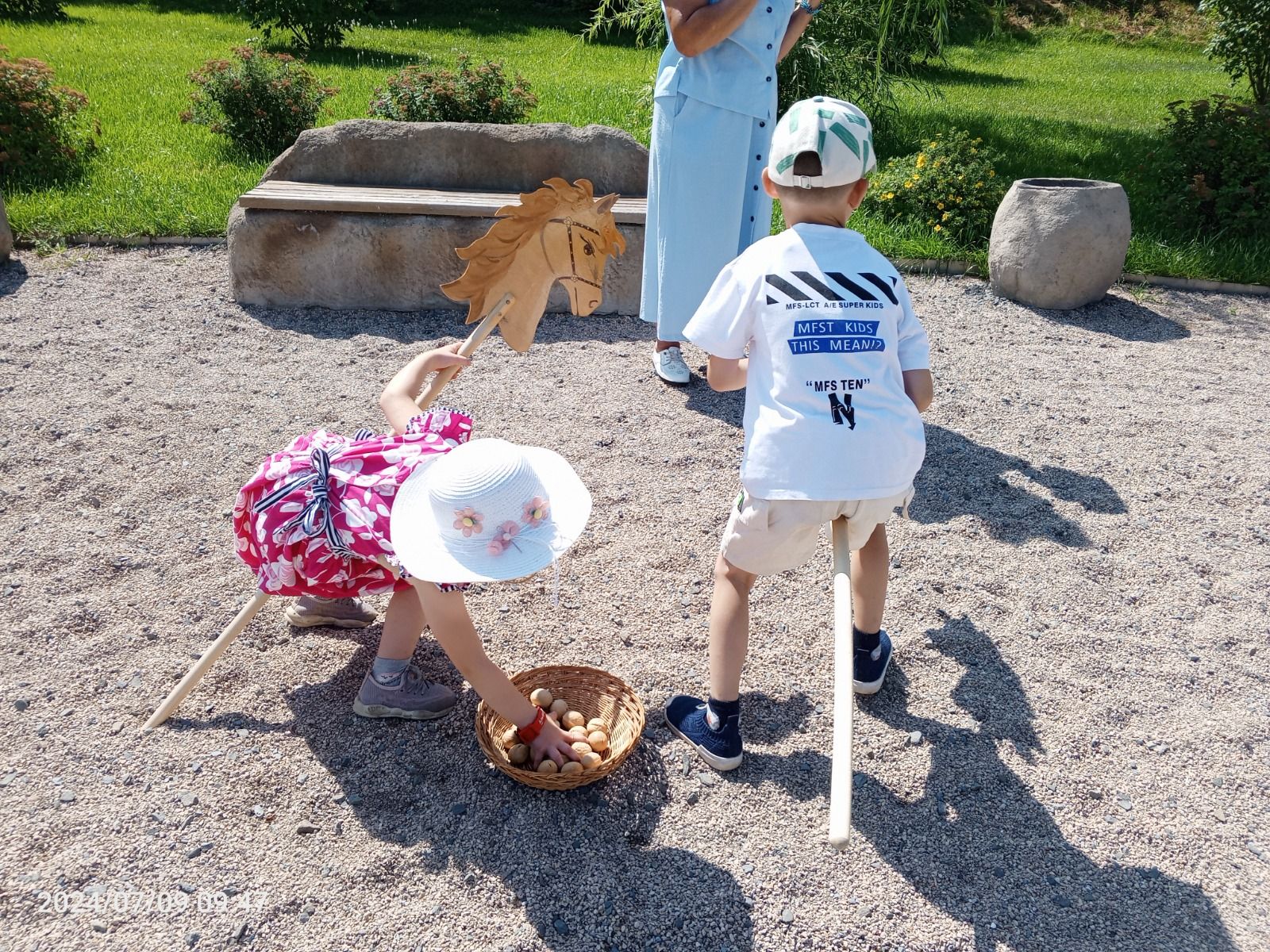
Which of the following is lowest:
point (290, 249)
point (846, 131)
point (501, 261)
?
point (290, 249)

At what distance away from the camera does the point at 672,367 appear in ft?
14.2

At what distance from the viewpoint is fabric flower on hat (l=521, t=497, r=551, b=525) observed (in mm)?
1917

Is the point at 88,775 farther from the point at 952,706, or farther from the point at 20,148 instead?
the point at 20,148

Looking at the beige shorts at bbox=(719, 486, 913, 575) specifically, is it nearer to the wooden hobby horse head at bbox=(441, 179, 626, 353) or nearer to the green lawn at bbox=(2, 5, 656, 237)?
the wooden hobby horse head at bbox=(441, 179, 626, 353)

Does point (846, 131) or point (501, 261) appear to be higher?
point (846, 131)

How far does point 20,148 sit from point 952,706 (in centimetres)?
654

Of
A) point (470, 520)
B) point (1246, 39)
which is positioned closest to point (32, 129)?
point (470, 520)

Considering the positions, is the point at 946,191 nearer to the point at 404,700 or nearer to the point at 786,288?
the point at 786,288

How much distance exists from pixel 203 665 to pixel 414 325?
8.98 ft

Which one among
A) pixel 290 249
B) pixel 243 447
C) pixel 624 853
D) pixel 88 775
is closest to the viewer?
pixel 624 853

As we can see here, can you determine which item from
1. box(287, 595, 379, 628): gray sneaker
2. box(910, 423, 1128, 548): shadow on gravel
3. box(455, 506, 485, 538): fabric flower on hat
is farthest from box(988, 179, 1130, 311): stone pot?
box(455, 506, 485, 538): fabric flower on hat

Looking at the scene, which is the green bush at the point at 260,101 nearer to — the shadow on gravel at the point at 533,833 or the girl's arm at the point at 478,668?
the shadow on gravel at the point at 533,833

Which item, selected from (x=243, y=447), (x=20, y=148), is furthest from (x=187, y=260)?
(x=243, y=447)

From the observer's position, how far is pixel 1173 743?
2465mm
